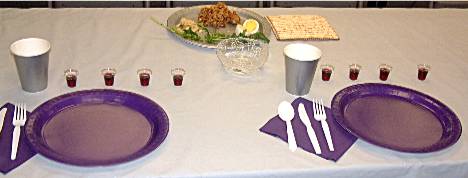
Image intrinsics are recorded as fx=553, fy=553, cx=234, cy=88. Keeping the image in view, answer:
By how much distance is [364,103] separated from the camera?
118cm

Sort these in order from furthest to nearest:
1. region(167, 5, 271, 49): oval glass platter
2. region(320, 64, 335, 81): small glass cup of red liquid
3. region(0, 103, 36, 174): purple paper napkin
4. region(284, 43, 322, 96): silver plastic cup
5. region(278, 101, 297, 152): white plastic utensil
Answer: region(167, 5, 271, 49): oval glass platter → region(320, 64, 335, 81): small glass cup of red liquid → region(284, 43, 322, 96): silver plastic cup → region(278, 101, 297, 152): white plastic utensil → region(0, 103, 36, 174): purple paper napkin

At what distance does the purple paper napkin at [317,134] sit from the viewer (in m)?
1.02

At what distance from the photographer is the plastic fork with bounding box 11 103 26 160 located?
0.96 m

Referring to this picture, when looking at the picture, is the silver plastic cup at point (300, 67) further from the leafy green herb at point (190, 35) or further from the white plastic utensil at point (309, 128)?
the leafy green herb at point (190, 35)

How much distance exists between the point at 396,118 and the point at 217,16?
61 centimetres

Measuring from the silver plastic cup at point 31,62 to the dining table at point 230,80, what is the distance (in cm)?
2

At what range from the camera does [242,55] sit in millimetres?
1364

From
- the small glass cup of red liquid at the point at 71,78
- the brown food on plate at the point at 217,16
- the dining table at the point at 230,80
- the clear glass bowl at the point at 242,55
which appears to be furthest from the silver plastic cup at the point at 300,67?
the small glass cup of red liquid at the point at 71,78

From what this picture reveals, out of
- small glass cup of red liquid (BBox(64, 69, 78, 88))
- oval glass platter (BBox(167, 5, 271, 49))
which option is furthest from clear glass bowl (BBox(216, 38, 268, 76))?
small glass cup of red liquid (BBox(64, 69, 78, 88))

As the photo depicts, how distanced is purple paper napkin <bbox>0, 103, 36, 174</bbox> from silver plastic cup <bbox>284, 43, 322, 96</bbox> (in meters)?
0.54

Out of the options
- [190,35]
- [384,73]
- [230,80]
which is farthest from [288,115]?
[190,35]

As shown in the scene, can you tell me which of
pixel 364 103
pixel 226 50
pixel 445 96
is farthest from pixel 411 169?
pixel 226 50

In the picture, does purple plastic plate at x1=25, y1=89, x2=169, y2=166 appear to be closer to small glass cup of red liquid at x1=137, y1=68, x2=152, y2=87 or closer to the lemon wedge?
small glass cup of red liquid at x1=137, y1=68, x2=152, y2=87

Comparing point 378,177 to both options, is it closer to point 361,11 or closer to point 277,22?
point 277,22
